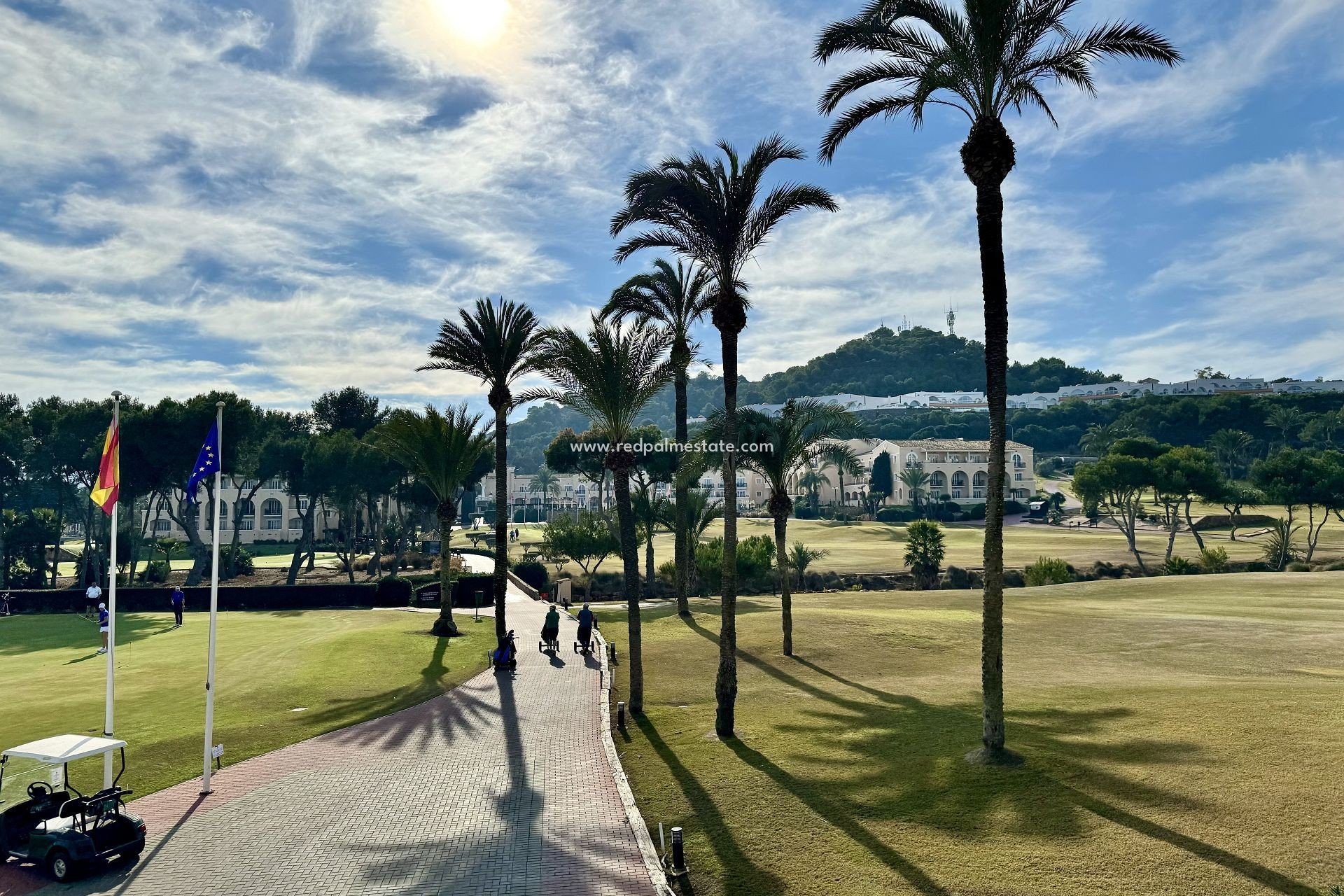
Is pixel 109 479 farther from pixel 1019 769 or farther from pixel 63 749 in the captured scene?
pixel 1019 769

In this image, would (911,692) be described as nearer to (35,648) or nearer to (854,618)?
(854,618)

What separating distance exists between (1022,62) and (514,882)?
1464 cm

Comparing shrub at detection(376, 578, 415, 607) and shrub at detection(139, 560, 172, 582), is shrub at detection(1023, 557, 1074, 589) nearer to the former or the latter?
shrub at detection(376, 578, 415, 607)

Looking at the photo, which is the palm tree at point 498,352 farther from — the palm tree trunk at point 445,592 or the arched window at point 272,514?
the arched window at point 272,514

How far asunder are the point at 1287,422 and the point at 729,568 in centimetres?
14160

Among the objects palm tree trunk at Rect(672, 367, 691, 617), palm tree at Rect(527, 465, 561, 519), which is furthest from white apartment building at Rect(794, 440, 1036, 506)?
palm tree trunk at Rect(672, 367, 691, 617)

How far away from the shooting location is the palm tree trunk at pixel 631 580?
16.9 meters

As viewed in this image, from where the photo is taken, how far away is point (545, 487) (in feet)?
510

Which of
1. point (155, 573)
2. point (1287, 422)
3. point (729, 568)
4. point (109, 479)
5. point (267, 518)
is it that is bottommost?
point (155, 573)

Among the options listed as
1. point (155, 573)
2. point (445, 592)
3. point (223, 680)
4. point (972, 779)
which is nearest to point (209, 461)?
point (223, 680)

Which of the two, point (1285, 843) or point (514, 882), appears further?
point (514, 882)

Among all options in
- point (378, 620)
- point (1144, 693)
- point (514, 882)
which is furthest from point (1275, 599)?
point (378, 620)

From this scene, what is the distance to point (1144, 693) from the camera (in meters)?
16.0

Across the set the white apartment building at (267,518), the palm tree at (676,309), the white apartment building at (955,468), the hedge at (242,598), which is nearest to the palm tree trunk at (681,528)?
the palm tree at (676,309)
